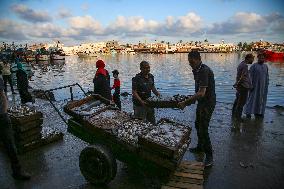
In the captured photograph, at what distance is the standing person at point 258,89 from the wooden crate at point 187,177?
600 cm

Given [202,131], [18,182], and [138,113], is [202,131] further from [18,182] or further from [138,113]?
[18,182]

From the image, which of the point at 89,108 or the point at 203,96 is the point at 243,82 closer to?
the point at 203,96

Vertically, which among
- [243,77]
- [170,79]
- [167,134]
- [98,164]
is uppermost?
[243,77]

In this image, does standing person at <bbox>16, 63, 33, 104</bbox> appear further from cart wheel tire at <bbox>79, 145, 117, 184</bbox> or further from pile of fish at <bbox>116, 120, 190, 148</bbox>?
pile of fish at <bbox>116, 120, 190, 148</bbox>

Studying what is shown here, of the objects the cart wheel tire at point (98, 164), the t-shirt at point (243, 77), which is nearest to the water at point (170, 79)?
the t-shirt at point (243, 77)

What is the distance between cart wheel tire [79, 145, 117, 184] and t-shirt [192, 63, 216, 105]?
93.6 inches

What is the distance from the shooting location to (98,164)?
193 inches

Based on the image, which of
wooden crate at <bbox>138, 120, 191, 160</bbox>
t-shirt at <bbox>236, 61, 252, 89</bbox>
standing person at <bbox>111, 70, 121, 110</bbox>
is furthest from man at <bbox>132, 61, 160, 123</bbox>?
standing person at <bbox>111, 70, 121, 110</bbox>

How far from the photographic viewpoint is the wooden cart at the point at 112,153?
436cm

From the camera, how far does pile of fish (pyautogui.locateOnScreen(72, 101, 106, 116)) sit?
5.32 meters

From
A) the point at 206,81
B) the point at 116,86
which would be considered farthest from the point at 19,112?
the point at 116,86

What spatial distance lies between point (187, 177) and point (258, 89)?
22.0ft

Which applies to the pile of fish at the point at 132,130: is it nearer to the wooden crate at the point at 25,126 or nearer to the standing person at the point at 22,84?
the wooden crate at the point at 25,126

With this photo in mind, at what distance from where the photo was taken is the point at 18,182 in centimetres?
547
